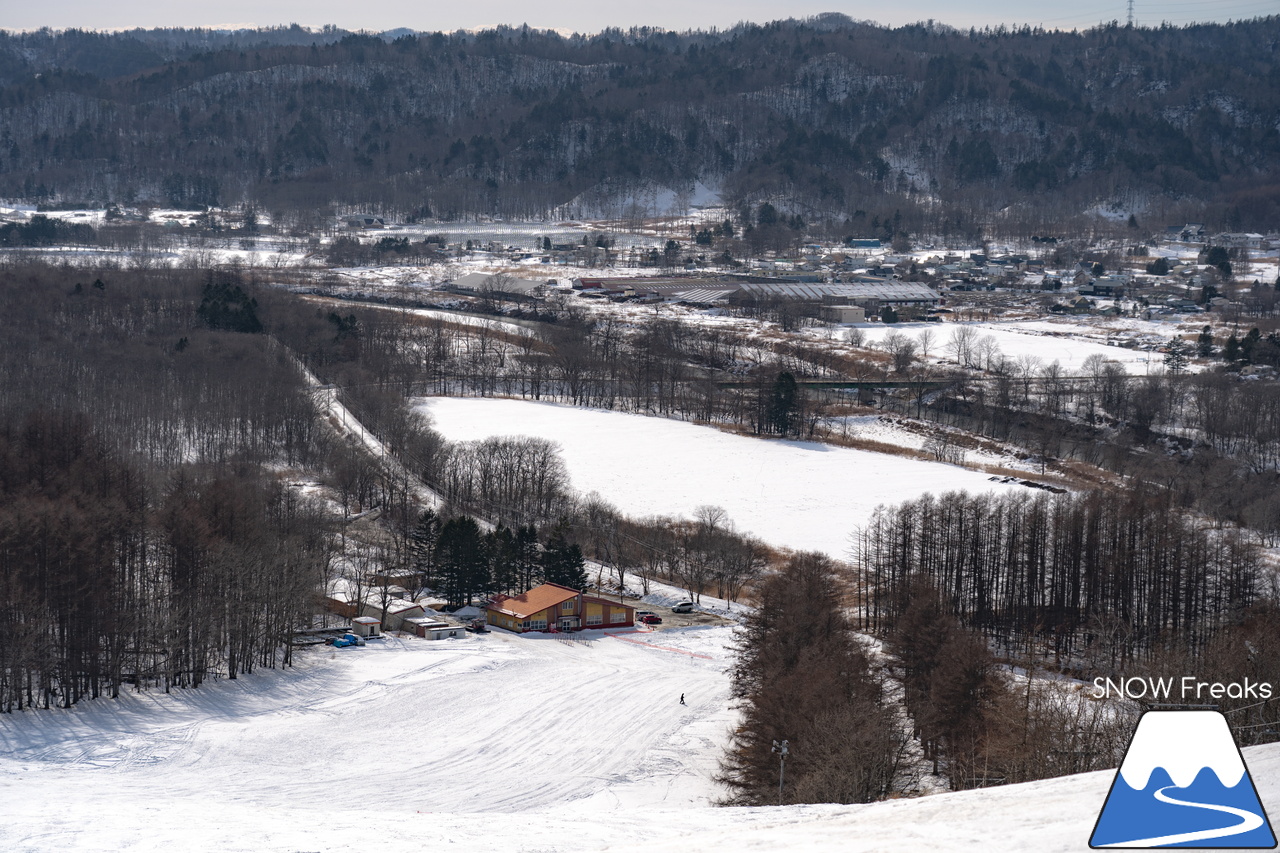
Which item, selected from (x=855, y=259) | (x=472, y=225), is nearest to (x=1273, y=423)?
(x=855, y=259)

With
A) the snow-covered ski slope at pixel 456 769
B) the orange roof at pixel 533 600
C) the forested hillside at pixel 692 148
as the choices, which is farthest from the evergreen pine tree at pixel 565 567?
the forested hillside at pixel 692 148

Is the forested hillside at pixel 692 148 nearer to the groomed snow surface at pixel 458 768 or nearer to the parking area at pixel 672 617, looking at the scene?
the parking area at pixel 672 617

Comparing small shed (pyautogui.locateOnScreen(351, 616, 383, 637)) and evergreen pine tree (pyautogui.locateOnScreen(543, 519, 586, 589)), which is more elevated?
evergreen pine tree (pyautogui.locateOnScreen(543, 519, 586, 589))

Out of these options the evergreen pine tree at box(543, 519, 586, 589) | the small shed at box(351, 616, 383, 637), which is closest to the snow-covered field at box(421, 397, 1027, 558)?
the evergreen pine tree at box(543, 519, 586, 589)

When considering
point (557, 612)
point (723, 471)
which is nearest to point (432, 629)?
point (557, 612)

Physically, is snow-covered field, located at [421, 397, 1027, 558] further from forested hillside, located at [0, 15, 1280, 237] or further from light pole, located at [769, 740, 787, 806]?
forested hillside, located at [0, 15, 1280, 237]

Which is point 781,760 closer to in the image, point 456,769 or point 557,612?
point 456,769

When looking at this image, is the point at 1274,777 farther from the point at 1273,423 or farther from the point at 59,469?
the point at 1273,423
